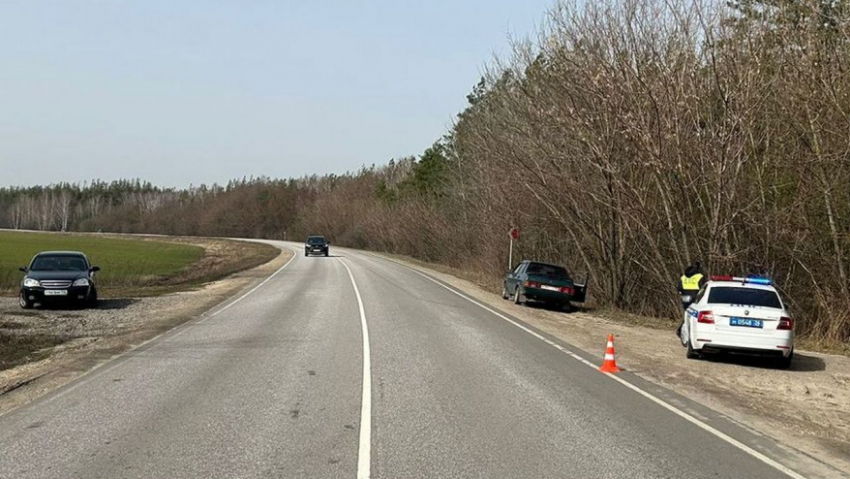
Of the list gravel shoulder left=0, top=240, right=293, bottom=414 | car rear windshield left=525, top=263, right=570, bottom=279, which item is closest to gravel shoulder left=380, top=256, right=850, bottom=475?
car rear windshield left=525, top=263, right=570, bottom=279

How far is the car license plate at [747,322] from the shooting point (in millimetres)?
13727

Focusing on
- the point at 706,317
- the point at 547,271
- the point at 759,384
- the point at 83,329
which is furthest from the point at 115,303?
the point at 759,384

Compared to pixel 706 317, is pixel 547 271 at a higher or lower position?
higher

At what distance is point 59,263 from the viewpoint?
76.3 ft

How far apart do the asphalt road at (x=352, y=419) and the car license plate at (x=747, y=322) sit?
283cm

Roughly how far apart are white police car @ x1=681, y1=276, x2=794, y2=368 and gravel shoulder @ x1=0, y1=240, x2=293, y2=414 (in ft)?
34.2

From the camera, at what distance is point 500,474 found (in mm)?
6242

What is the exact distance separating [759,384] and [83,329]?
13964 millimetres

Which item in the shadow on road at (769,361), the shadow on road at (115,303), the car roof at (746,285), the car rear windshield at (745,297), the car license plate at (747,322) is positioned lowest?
the shadow on road at (115,303)

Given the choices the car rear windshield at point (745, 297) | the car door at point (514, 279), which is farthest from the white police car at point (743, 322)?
the car door at point (514, 279)

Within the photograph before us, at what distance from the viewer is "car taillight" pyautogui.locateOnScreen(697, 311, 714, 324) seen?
14.1 metres

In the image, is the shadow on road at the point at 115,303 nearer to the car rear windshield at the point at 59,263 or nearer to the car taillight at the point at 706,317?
the car rear windshield at the point at 59,263

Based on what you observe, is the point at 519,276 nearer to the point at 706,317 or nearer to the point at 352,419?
the point at 706,317

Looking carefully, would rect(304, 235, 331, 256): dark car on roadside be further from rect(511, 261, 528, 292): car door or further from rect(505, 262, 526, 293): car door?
rect(511, 261, 528, 292): car door
